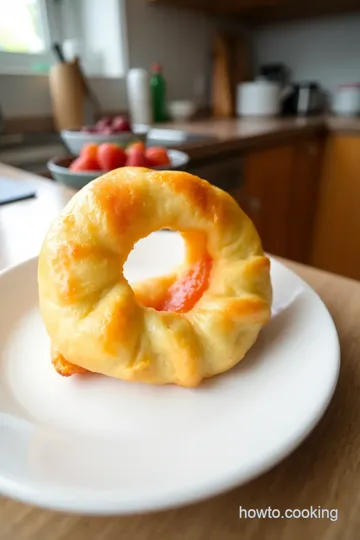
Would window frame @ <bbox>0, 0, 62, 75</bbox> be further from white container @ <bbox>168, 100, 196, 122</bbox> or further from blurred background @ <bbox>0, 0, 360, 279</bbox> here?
white container @ <bbox>168, 100, 196, 122</bbox>

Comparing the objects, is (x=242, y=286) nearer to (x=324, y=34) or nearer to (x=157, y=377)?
(x=157, y=377)

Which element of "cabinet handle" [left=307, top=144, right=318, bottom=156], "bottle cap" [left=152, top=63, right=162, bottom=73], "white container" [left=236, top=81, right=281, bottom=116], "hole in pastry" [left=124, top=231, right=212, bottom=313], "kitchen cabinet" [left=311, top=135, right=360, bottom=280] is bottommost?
"kitchen cabinet" [left=311, top=135, right=360, bottom=280]

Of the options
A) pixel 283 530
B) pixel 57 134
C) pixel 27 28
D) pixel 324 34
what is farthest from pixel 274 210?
pixel 283 530

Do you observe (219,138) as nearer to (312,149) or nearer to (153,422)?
(312,149)

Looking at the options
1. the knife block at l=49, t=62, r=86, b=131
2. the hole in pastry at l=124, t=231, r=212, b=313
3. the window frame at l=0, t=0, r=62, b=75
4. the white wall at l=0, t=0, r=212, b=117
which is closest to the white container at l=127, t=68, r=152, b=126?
the white wall at l=0, t=0, r=212, b=117

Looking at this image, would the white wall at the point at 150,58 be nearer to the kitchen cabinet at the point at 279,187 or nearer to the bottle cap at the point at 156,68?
the bottle cap at the point at 156,68

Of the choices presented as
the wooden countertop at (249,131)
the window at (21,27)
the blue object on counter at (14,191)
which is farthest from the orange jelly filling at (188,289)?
the window at (21,27)
